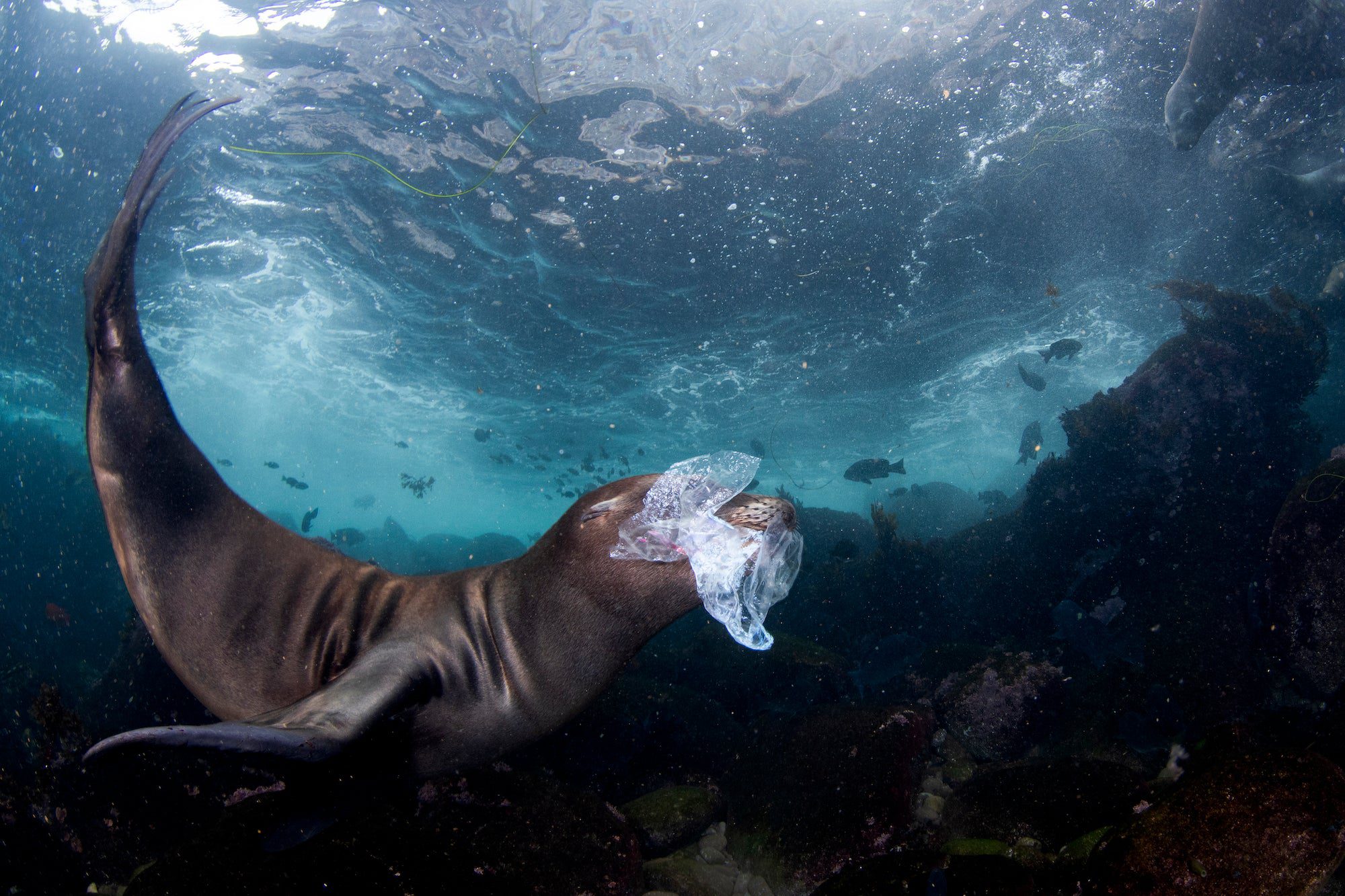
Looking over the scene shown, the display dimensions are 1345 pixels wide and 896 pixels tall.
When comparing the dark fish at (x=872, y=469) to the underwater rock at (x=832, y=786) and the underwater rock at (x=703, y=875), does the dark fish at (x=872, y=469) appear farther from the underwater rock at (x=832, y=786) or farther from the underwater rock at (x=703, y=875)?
the underwater rock at (x=703, y=875)

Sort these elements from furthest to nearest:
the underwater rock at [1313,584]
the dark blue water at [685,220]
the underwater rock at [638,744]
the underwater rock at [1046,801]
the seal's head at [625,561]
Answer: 1. the dark blue water at [685,220]
2. the underwater rock at [638,744]
3. the underwater rock at [1313,584]
4. the underwater rock at [1046,801]
5. the seal's head at [625,561]

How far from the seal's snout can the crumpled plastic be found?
0.08 ft

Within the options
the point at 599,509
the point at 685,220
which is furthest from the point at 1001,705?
the point at 685,220

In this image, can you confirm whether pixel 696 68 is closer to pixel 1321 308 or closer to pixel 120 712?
pixel 120 712

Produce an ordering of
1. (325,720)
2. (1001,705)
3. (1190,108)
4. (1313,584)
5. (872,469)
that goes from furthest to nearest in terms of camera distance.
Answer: (872,469), (1190,108), (1001,705), (1313,584), (325,720)

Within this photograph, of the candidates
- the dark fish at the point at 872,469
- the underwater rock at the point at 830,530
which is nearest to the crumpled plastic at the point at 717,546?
the underwater rock at the point at 830,530

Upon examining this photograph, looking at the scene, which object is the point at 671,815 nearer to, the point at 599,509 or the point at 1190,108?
the point at 599,509

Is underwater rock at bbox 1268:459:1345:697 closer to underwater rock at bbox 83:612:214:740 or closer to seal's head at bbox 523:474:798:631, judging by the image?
seal's head at bbox 523:474:798:631

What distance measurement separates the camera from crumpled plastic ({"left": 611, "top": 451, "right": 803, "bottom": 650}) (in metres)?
2.44

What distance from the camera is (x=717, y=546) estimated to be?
2.47m

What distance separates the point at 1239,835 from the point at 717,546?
8.69 ft

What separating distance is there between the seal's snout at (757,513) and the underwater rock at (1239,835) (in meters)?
2.17

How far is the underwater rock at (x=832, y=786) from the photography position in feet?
13.5

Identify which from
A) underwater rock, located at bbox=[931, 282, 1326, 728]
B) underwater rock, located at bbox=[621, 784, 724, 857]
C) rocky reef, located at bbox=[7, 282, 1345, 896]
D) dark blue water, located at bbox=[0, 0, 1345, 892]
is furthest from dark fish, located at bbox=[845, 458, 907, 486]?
underwater rock, located at bbox=[621, 784, 724, 857]
